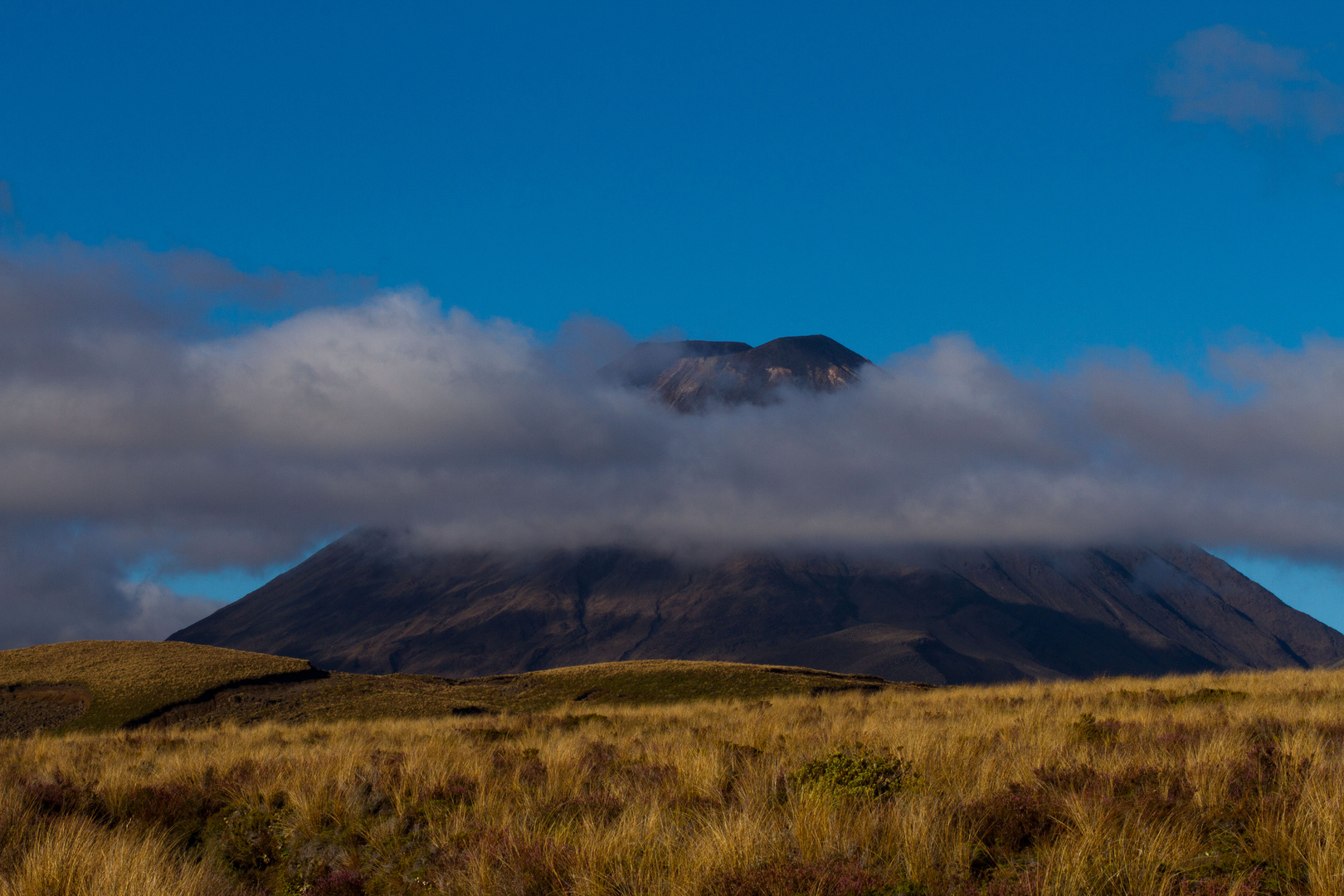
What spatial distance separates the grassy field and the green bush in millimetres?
32

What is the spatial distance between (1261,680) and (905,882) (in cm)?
2113

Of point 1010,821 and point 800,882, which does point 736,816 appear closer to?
point 800,882

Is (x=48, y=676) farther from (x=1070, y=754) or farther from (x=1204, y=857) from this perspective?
(x=1204, y=857)

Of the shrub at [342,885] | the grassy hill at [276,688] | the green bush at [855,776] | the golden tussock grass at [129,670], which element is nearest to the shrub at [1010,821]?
the green bush at [855,776]

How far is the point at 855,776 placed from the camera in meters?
9.26

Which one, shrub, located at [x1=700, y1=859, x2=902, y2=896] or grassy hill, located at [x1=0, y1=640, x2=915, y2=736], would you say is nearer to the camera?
shrub, located at [x1=700, y1=859, x2=902, y2=896]

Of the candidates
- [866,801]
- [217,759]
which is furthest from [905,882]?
[217,759]

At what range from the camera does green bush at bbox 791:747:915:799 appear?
350 inches

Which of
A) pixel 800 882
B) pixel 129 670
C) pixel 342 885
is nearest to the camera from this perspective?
pixel 800 882

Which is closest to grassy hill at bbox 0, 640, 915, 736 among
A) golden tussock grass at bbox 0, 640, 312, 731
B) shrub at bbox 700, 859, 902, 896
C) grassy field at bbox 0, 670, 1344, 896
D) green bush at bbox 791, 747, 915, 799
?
golden tussock grass at bbox 0, 640, 312, 731

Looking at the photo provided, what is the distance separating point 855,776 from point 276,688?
1457 inches

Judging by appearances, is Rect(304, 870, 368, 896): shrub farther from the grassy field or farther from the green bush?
the green bush

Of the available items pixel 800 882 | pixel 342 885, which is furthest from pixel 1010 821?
pixel 342 885

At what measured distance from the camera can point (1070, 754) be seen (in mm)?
10789
